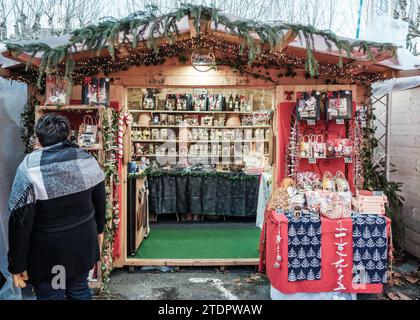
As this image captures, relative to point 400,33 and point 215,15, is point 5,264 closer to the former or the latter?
point 215,15

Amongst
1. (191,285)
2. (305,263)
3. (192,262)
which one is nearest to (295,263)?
(305,263)

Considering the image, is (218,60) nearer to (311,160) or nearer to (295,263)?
(311,160)

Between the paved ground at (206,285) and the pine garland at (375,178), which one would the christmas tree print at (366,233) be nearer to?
the paved ground at (206,285)

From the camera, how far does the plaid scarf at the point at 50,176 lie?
245 cm

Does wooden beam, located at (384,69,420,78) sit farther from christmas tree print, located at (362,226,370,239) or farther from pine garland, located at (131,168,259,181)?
pine garland, located at (131,168,259,181)

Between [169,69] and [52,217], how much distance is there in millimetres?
2902

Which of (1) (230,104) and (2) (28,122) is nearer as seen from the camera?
(2) (28,122)

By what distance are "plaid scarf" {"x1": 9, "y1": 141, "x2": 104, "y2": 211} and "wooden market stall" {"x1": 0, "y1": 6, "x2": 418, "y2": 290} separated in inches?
60.1

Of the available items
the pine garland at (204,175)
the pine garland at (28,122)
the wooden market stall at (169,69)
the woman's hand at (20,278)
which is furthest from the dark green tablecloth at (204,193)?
the woman's hand at (20,278)

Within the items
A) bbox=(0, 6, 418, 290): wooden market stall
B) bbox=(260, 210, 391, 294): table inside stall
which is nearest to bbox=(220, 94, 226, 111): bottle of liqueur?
bbox=(0, 6, 418, 290): wooden market stall

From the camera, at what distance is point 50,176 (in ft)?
8.21

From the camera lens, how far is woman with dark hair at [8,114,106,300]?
96.7 inches

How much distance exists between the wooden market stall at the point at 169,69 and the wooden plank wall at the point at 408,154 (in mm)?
1274

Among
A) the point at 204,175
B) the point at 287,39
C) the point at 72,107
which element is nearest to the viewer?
the point at 287,39
